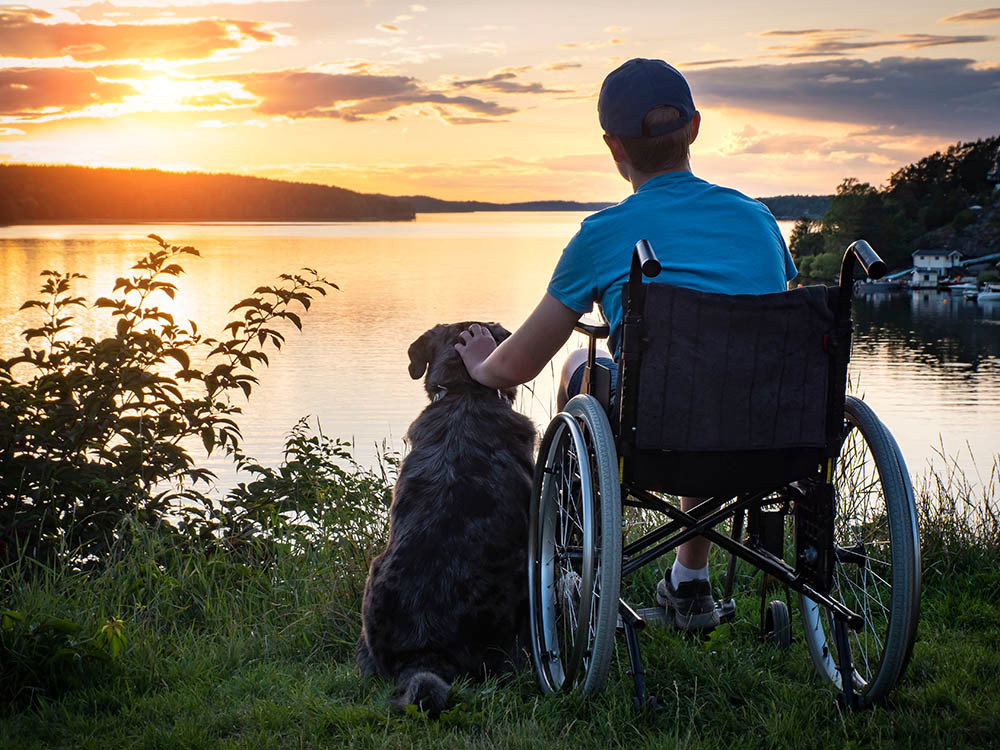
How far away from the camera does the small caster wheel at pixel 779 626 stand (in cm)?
301

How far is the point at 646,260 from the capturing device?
7.00 ft

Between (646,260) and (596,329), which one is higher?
(646,260)

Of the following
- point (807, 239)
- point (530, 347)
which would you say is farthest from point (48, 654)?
point (807, 239)

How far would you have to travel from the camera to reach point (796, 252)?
7806 centimetres

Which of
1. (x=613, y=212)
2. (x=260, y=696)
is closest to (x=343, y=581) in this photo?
(x=260, y=696)

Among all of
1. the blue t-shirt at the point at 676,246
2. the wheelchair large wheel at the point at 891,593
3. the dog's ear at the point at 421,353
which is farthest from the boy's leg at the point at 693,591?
the dog's ear at the point at 421,353

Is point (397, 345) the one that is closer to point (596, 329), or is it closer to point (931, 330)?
point (596, 329)

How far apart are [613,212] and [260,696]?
179 centimetres

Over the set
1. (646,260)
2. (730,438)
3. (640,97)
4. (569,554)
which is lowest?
(569,554)

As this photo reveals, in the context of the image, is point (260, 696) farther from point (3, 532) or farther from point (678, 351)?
point (3, 532)

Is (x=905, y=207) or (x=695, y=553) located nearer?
(x=695, y=553)

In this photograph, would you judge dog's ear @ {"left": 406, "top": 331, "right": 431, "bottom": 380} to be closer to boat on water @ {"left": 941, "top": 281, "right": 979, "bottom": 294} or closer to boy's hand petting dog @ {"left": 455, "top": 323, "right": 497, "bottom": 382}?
boy's hand petting dog @ {"left": 455, "top": 323, "right": 497, "bottom": 382}

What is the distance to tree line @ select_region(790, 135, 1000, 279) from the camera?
249ft

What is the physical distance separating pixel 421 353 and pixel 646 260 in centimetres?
154
